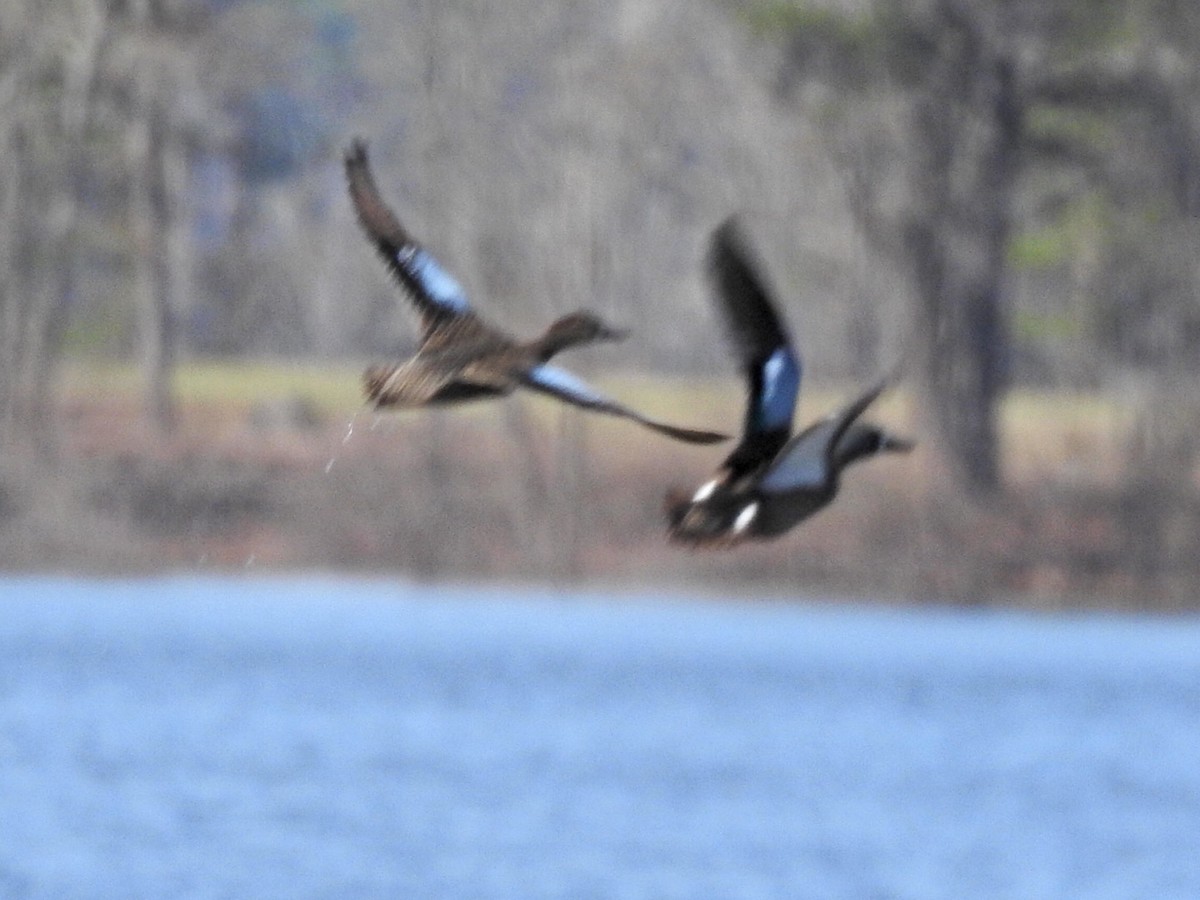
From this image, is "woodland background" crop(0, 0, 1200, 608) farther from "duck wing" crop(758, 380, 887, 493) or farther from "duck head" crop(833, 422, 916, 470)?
"duck wing" crop(758, 380, 887, 493)

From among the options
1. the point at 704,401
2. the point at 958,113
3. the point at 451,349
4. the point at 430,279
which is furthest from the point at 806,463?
the point at 704,401

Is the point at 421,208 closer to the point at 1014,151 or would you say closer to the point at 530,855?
the point at 1014,151

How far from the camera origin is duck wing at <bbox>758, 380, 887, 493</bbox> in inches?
379

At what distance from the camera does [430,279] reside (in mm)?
9781

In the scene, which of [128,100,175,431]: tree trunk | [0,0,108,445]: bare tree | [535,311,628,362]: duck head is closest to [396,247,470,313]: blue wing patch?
[535,311,628,362]: duck head

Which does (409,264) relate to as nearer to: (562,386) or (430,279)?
(430,279)

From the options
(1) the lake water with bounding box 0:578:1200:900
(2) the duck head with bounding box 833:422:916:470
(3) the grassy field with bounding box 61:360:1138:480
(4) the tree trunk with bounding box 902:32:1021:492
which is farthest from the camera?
(3) the grassy field with bounding box 61:360:1138:480

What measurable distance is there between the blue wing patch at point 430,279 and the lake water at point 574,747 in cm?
1060

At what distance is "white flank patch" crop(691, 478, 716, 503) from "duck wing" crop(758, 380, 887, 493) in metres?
0.14

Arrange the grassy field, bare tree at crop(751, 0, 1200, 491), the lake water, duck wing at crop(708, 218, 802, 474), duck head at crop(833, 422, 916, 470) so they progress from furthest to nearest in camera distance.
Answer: the grassy field
bare tree at crop(751, 0, 1200, 491)
the lake water
duck head at crop(833, 422, 916, 470)
duck wing at crop(708, 218, 802, 474)

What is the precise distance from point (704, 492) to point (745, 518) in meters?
0.18

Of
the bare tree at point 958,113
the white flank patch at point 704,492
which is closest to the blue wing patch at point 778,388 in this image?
the white flank patch at point 704,492

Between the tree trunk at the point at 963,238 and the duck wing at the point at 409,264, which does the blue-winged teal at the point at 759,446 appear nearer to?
the duck wing at the point at 409,264

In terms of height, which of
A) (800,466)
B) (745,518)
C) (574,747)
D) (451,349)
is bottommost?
(574,747)
